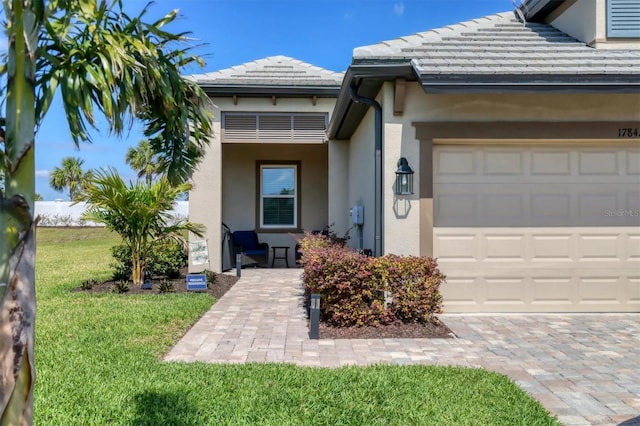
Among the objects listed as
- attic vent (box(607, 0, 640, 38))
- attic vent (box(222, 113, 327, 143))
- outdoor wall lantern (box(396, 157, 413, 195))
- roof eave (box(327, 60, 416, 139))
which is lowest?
outdoor wall lantern (box(396, 157, 413, 195))

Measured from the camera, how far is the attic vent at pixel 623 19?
647cm

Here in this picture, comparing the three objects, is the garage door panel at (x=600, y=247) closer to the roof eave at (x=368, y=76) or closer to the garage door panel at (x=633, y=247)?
the garage door panel at (x=633, y=247)

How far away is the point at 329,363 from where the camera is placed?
4254 mm

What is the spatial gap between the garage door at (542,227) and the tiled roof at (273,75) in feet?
17.5

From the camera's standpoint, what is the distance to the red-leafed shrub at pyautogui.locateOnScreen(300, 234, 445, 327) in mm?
5402

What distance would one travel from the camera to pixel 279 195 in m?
13.1

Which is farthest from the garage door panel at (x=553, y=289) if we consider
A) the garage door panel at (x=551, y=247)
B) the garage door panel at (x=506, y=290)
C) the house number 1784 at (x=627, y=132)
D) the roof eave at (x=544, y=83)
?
the roof eave at (x=544, y=83)

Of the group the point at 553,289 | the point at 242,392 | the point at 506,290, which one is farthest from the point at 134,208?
the point at 553,289

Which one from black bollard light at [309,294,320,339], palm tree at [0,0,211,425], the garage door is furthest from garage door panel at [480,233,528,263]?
palm tree at [0,0,211,425]

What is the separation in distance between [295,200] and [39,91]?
1136 cm

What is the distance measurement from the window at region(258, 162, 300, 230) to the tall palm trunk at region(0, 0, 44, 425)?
11.4 m

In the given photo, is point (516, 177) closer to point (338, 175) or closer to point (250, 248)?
point (338, 175)

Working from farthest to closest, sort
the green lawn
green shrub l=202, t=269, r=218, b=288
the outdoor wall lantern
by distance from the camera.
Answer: green shrub l=202, t=269, r=218, b=288 < the outdoor wall lantern < the green lawn

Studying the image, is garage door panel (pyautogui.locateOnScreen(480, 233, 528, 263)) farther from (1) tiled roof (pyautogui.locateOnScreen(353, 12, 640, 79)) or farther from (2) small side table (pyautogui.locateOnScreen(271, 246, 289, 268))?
(2) small side table (pyautogui.locateOnScreen(271, 246, 289, 268))
